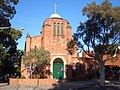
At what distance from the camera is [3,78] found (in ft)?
144

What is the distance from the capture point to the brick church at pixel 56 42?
38.2m

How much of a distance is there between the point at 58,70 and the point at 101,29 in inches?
438

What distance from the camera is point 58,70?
38.5m

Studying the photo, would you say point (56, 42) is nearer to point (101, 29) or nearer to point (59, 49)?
point (59, 49)

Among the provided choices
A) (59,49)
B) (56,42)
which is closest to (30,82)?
(59,49)

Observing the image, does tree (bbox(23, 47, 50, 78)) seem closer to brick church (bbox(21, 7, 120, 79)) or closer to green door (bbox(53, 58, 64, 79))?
green door (bbox(53, 58, 64, 79))

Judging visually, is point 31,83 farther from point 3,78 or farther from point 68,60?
point 3,78

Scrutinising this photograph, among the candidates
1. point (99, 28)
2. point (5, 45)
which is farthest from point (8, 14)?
point (99, 28)

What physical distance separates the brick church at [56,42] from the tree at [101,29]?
6.66 metres

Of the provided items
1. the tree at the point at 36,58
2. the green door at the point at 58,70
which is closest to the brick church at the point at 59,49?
the green door at the point at 58,70

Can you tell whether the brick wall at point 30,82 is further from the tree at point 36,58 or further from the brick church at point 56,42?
the brick church at point 56,42

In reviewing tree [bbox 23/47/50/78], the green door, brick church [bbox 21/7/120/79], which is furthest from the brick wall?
the green door

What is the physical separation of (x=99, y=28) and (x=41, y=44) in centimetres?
1194

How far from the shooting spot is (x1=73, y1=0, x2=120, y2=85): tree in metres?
29.5
